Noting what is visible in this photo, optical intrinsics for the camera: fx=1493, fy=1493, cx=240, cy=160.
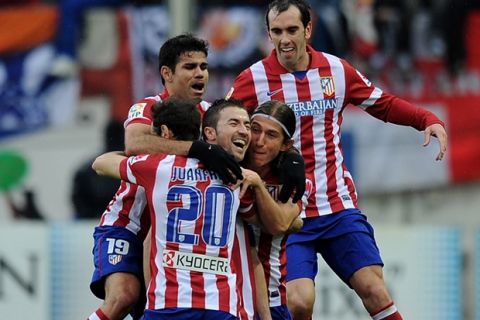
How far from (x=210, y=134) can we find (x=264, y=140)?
364 millimetres

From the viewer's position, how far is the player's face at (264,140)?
25.0 feet

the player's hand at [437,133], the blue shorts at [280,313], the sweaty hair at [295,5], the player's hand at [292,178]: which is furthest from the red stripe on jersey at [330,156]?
the player's hand at [292,178]

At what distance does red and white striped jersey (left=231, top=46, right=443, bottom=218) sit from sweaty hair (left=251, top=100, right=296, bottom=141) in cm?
85

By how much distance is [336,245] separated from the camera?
8.83 m

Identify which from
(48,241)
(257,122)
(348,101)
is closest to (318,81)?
(348,101)

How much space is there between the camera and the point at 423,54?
16109mm

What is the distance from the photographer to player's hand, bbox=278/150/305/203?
7496 mm

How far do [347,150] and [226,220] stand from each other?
8767mm

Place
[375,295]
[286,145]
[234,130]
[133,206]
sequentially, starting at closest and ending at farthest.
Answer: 1. [234,130]
2. [286,145]
3. [133,206]
4. [375,295]

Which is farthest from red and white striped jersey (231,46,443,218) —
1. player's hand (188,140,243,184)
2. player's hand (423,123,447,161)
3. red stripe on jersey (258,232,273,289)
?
player's hand (188,140,243,184)

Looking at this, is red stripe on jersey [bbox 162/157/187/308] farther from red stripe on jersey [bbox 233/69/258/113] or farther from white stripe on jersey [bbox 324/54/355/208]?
white stripe on jersey [bbox 324/54/355/208]

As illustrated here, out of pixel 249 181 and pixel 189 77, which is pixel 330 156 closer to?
pixel 189 77

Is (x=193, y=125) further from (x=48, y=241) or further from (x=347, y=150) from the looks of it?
(x=347, y=150)

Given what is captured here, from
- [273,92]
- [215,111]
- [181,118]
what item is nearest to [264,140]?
[215,111]
